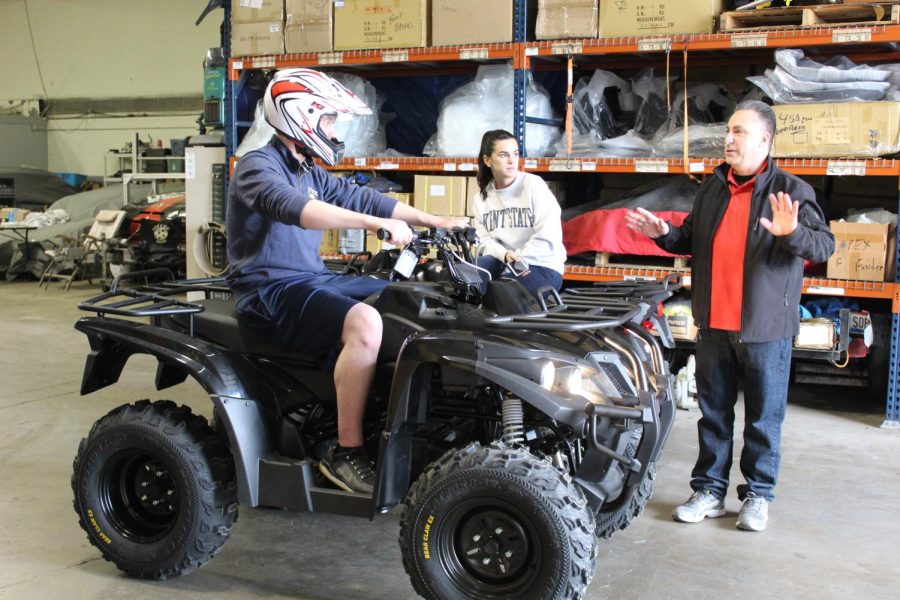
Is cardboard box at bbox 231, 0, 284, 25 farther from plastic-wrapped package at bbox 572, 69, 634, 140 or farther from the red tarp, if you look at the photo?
the red tarp

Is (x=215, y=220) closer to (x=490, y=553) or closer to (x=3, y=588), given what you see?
(x=3, y=588)

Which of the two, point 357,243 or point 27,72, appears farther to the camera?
point 27,72

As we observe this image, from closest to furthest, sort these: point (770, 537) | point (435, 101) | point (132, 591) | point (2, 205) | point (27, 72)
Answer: point (132, 591) → point (770, 537) → point (435, 101) → point (2, 205) → point (27, 72)

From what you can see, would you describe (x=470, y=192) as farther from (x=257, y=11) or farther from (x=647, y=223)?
(x=647, y=223)

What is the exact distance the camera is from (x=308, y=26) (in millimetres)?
7727

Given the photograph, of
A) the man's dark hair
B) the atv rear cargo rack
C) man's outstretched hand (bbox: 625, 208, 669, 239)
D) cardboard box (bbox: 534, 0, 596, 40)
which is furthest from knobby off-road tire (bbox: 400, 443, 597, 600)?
cardboard box (bbox: 534, 0, 596, 40)

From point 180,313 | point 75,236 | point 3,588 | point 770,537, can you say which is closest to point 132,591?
point 3,588

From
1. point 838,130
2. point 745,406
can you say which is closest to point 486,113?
point 838,130

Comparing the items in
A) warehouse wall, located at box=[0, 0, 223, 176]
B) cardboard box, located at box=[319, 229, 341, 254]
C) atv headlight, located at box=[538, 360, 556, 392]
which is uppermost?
warehouse wall, located at box=[0, 0, 223, 176]

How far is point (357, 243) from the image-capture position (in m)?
7.70

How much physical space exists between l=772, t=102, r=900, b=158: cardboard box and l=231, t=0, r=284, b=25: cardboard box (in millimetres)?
4069

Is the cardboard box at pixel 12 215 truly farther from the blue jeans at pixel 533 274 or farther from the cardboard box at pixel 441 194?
the blue jeans at pixel 533 274

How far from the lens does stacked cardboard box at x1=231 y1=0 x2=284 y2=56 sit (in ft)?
25.9

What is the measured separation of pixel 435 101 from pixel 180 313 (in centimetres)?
545
